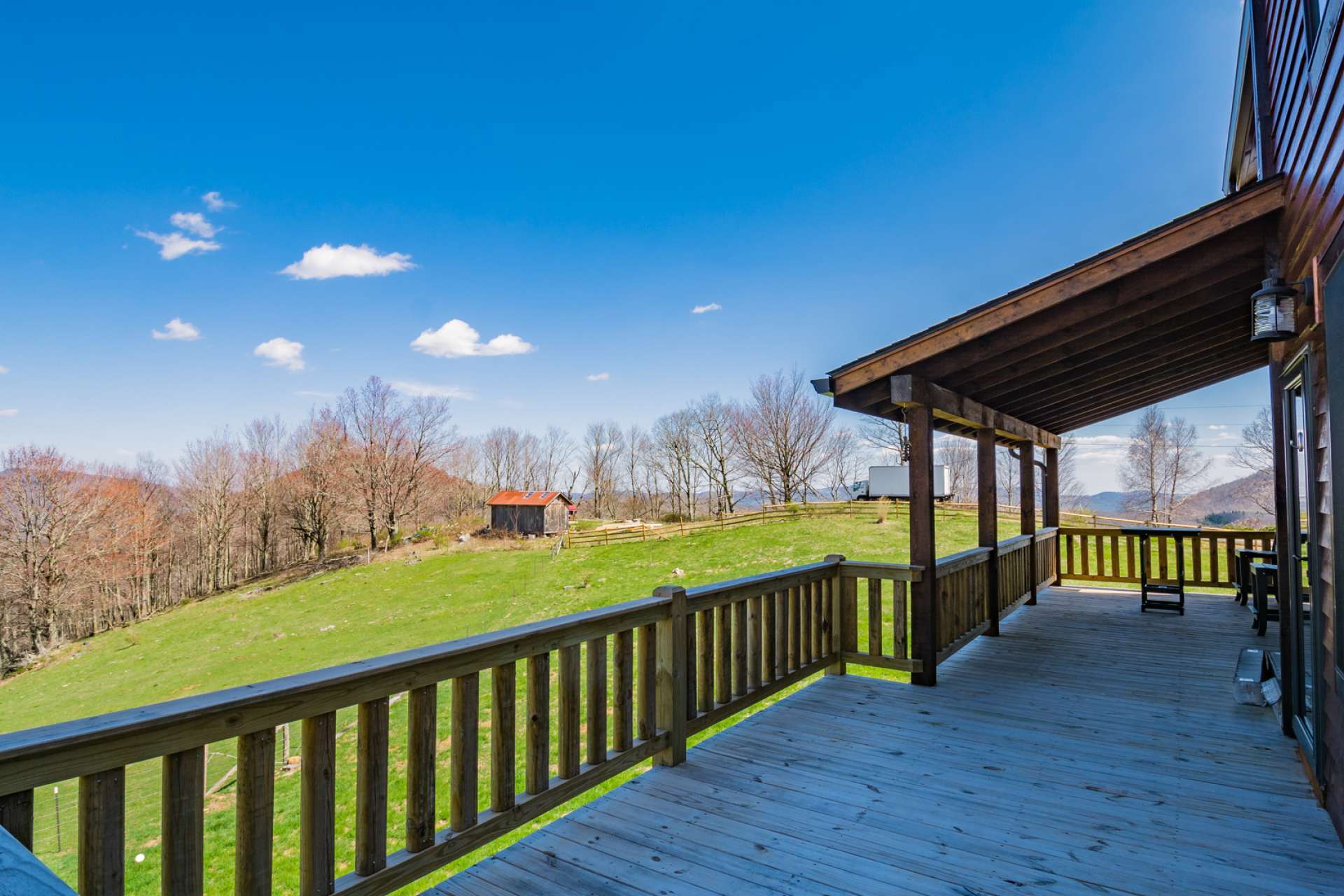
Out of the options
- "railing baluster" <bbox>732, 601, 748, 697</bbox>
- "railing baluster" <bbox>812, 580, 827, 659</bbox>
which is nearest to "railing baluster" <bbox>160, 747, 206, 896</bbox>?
"railing baluster" <bbox>732, 601, 748, 697</bbox>

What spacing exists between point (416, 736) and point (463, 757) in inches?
8.9

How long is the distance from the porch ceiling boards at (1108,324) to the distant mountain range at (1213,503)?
37.3 ft

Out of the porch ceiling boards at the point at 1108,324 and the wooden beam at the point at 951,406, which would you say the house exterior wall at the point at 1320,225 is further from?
the wooden beam at the point at 951,406

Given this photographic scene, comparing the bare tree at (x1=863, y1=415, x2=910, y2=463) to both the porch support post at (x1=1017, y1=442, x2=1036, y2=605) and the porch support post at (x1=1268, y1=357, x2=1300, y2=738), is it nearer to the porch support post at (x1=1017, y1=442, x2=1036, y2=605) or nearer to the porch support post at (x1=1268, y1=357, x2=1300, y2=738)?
the porch support post at (x1=1017, y1=442, x2=1036, y2=605)

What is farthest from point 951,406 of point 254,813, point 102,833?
point 102,833

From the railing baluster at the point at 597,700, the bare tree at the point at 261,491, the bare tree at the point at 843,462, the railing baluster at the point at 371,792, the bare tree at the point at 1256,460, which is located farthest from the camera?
the bare tree at the point at 843,462

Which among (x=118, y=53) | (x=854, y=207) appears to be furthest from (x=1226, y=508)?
(x=118, y=53)

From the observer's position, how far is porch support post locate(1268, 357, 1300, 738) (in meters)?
3.43

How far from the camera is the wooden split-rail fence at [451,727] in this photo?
151cm

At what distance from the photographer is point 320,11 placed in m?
13.7

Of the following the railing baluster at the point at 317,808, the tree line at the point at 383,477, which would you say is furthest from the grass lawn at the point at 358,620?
the railing baluster at the point at 317,808

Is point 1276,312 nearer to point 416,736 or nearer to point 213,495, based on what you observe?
point 416,736

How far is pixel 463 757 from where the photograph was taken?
7.66 ft

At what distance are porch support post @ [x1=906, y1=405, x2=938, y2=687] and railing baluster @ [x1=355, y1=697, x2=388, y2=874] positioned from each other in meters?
3.57
